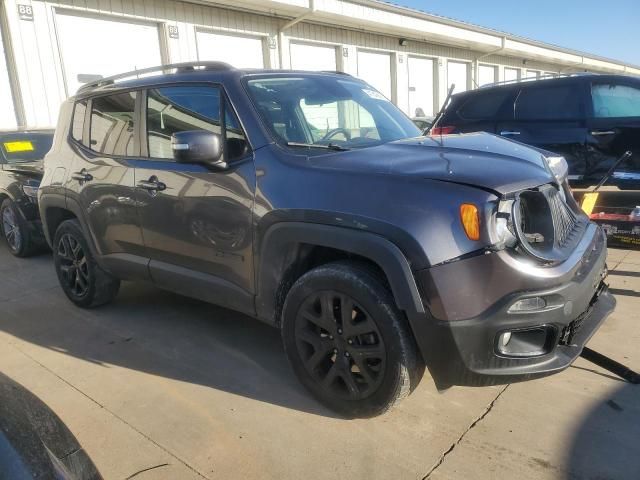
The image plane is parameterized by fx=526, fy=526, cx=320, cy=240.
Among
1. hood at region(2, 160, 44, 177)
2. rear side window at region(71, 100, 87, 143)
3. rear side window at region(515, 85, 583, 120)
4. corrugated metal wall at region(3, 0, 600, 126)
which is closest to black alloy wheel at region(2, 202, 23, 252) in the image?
hood at region(2, 160, 44, 177)

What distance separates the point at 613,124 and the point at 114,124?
16.6 ft

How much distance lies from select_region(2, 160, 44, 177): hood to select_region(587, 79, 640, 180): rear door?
633cm

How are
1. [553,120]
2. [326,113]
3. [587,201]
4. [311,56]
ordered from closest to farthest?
[326,113] < [587,201] < [553,120] < [311,56]

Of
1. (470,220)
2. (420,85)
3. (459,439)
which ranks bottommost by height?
(459,439)

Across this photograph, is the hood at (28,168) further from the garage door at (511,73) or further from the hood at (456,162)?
the garage door at (511,73)

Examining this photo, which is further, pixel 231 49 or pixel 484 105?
pixel 231 49

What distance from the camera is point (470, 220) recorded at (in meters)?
2.24

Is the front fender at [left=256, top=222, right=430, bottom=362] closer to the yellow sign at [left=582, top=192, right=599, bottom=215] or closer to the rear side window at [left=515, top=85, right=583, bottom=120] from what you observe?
the yellow sign at [left=582, top=192, right=599, bottom=215]

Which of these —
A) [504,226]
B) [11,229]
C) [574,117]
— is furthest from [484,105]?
[11,229]

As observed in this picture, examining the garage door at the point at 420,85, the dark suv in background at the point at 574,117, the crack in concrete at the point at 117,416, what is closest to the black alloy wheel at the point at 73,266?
the crack in concrete at the point at 117,416

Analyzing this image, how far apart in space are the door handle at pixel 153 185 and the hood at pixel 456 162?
1177mm

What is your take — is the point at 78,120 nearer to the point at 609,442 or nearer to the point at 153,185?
the point at 153,185

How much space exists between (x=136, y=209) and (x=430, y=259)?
224 cm

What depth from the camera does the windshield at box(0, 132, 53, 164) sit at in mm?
6902
